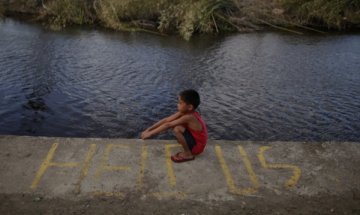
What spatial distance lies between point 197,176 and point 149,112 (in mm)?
6127

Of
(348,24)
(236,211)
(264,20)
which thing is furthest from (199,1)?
(236,211)

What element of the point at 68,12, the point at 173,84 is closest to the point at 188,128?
the point at 173,84

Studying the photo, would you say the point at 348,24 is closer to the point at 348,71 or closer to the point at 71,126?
the point at 348,71

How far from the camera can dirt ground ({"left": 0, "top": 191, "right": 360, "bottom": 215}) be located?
20.4 feet

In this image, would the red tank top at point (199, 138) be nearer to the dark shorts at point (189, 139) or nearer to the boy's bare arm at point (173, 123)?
the dark shorts at point (189, 139)

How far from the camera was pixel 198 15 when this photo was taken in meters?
24.7

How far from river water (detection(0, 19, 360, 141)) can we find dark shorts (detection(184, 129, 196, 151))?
4064 mm

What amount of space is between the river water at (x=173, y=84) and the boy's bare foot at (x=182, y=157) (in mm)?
4010

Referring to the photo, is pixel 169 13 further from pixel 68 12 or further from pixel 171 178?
pixel 171 178

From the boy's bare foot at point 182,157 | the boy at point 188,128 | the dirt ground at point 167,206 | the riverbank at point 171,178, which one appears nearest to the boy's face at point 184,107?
the boy at point 188,128

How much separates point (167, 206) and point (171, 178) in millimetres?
766

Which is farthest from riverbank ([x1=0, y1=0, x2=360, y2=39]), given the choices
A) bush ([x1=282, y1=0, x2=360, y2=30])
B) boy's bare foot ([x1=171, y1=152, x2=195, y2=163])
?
boy's bare foot ([x1=171, y1=152, x2=195, y2=163])

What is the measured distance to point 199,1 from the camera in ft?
82.1

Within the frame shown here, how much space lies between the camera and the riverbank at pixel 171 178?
6.39 metres
